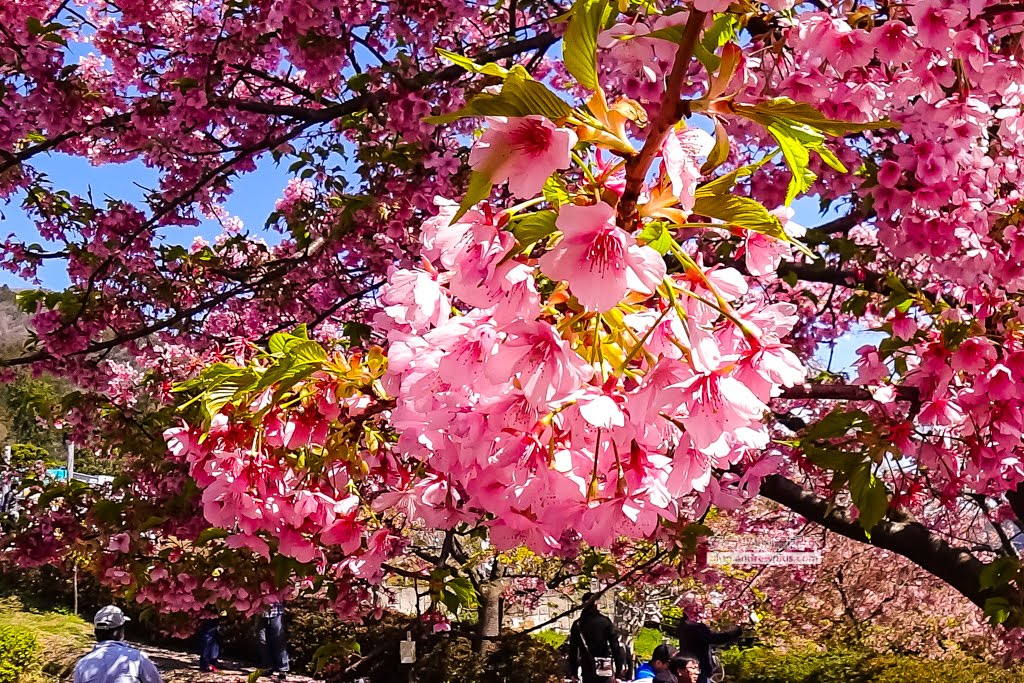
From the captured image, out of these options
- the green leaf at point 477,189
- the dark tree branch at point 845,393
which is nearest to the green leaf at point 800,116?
the green leaf at point 477,189

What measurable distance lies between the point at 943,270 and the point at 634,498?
2.27 meters

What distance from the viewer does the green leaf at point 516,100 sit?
69 centimetres

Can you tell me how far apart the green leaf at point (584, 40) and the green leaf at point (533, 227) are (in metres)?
0.14

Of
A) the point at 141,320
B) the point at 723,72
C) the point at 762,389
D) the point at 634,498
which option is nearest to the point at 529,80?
the point at 723,72

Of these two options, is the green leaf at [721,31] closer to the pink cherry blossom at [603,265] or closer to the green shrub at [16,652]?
the pink cherry blossom at [603,265]

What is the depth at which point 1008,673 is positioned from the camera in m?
8.34

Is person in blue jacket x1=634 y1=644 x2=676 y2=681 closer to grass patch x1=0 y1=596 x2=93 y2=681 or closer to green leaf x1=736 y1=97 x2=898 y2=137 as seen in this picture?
green leaf x1=736 y1=97 x2=898 y2=137

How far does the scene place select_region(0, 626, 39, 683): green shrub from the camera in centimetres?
984

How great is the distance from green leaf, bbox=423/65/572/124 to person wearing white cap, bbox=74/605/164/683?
5.29 m

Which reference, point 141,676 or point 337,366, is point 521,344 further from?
point 141,676

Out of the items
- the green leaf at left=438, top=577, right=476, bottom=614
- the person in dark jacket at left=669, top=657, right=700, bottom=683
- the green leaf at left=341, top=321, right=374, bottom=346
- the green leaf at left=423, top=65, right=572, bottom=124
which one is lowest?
the person in dark jacket at left=669, top=657, right=700, bottom=683

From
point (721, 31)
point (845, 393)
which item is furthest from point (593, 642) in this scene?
point (721, 31)

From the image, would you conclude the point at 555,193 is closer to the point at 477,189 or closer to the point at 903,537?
the point at 477,189

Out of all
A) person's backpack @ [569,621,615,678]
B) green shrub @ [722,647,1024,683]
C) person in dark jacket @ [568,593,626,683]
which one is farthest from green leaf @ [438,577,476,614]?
green shrub @ [722,647,1024,683]
